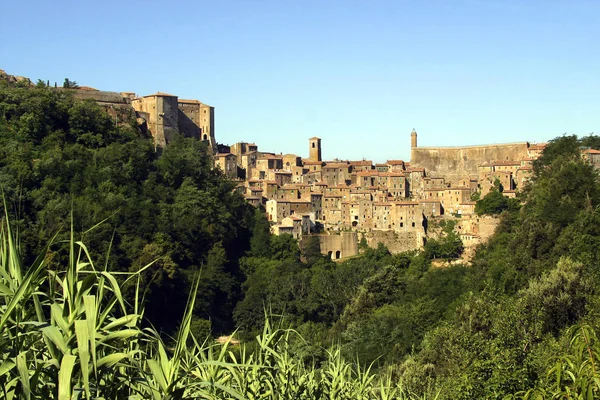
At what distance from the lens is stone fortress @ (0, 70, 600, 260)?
61.2 meters

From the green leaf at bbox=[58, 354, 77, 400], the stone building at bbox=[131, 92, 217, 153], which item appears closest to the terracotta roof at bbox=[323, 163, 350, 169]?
the stone building at bbox=[131, 92, 217, 153]

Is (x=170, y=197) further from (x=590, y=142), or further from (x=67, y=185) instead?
(x=590, y=142)

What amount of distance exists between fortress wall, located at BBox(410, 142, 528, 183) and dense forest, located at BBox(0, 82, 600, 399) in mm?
6085

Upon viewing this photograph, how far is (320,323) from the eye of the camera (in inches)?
1935

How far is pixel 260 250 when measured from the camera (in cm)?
6009

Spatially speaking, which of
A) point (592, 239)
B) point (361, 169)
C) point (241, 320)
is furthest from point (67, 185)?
point (592, 239)

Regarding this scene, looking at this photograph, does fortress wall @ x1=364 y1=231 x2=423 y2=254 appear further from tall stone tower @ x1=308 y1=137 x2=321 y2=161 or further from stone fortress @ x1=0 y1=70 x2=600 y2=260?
tall stone tower @ x1=308 y1=137 x2=321 y2=161

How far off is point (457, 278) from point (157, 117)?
30239 millimetres

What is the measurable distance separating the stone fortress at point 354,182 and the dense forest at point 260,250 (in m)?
1.44

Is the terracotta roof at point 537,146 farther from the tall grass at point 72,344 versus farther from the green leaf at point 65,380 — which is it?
the green leaf at point 65,380

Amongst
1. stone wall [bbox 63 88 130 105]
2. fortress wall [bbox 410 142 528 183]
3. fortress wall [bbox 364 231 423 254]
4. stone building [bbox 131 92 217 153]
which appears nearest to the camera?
fortress wall [bbox 364 231 423 254]

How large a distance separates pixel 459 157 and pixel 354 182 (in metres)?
10.5

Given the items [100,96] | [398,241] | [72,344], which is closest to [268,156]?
[100,96]

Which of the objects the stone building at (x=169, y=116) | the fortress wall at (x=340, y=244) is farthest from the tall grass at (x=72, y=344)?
the stone building at (x=169, y=116)
